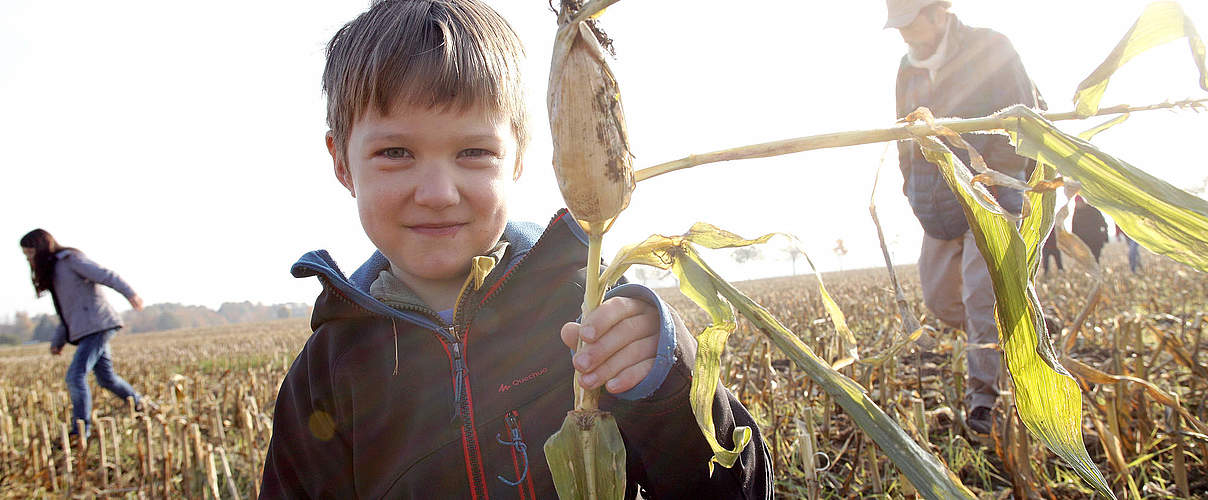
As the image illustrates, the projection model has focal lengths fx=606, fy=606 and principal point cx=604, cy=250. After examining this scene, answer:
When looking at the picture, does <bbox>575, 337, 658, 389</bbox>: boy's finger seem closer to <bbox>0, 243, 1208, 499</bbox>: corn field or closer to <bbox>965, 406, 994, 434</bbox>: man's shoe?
<bbox>0, 243, 1208, 499</bbox>: corn field

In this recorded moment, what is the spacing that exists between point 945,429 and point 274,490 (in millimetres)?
2742

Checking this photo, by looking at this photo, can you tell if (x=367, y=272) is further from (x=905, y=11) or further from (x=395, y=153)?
(x=905, y=11)

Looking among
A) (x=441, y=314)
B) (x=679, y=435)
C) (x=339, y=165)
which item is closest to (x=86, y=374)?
(x=339, y=165)

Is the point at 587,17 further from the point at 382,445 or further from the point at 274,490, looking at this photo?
the point at 274,490

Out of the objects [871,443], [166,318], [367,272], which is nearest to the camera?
[367,272]

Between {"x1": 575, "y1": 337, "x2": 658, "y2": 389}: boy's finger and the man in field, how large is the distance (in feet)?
7.13

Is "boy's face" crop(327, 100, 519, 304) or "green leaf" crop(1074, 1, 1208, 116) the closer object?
"green leaf" crop(1074, 1, 1208, 116)

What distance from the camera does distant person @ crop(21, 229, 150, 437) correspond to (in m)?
4.66

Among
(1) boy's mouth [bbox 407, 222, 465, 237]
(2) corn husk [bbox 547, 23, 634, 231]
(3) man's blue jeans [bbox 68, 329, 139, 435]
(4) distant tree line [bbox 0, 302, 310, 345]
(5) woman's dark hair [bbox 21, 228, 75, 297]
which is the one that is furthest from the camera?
(4) distant tree line [bbox 0, 302, 310, 345]

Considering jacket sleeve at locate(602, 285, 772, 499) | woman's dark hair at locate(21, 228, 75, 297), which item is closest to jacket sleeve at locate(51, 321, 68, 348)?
woman's dark hair at locate(21, 228, 75, 297)

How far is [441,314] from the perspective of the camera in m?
1.49

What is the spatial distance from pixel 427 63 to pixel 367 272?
0.66m

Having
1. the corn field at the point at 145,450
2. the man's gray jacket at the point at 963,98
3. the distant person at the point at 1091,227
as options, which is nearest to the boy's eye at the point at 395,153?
the corn field at the point at 145,450

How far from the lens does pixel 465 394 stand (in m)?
1.38
